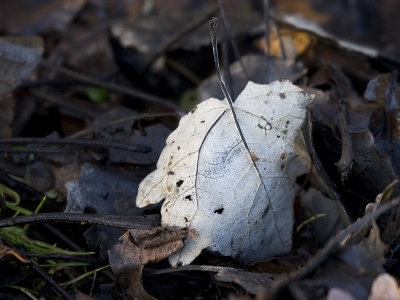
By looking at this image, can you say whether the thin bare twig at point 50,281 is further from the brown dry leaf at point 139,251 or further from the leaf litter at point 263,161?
the brown dry leaf at point 139,251

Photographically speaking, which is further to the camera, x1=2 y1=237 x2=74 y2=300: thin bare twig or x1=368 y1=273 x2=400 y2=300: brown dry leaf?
x1=2 y1=237 x2=74 y2=300: thin bare twig

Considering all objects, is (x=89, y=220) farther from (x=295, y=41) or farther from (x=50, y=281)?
(x=295, y=41)

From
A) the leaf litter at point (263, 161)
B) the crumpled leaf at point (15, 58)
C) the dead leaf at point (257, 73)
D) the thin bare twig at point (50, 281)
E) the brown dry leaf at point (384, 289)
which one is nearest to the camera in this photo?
the brown dry leaf at point (384, 289)

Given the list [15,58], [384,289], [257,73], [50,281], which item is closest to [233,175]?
[384,289]

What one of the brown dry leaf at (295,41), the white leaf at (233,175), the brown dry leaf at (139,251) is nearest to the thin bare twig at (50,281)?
the brown dry leaf at (139,251)

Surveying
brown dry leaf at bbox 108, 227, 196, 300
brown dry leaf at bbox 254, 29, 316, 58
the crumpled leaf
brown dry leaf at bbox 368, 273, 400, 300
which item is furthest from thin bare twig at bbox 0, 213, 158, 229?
brown dry leaf at bbox 254, 29, 316, 58

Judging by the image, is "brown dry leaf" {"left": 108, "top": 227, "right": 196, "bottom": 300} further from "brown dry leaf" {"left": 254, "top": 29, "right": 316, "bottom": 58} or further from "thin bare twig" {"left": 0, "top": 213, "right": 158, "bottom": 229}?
"brown dry leaf" {"left": 254, "top": 29, "right": 316, "bottom": 58}
